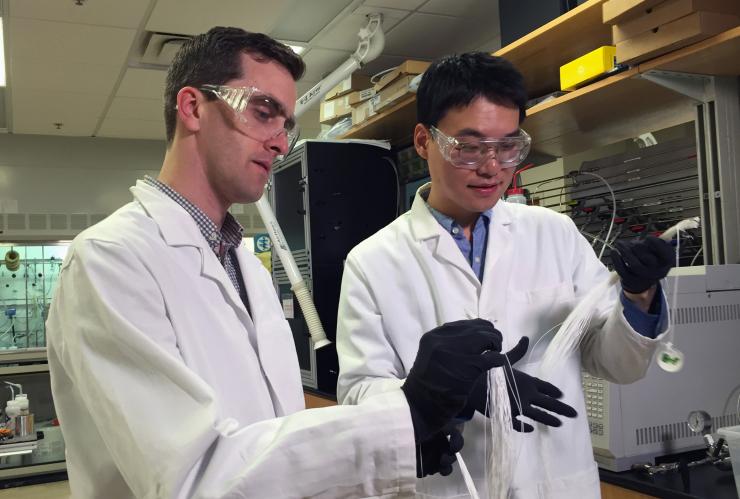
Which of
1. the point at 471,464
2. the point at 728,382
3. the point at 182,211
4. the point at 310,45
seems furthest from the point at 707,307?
the point at 310,45

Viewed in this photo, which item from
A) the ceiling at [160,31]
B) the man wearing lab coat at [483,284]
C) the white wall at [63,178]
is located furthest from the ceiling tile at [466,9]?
the white wall at [63,178]

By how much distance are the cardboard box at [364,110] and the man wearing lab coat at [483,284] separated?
1546mm

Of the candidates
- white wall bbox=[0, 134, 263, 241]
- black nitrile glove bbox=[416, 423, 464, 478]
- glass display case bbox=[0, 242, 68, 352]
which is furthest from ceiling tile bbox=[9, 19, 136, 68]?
black nitrile glove bbox=[416, 423, 464, 478]

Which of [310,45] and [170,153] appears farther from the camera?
[310,45]

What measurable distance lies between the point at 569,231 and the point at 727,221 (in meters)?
0.61

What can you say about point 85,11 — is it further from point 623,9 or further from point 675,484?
point 675,484

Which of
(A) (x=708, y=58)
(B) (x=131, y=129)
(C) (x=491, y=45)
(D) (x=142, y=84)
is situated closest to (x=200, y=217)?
(A) (x=708, y=58)

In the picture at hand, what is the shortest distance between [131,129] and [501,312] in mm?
5837

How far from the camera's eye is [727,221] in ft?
6.14

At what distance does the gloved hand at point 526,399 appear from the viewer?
1170 millimetres

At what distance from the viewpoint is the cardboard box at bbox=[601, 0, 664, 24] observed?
5.62 ft

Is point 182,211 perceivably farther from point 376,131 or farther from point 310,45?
point 310,45

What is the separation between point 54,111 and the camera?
563 centimetres

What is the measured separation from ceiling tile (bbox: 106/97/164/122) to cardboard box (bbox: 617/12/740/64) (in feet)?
14.4
